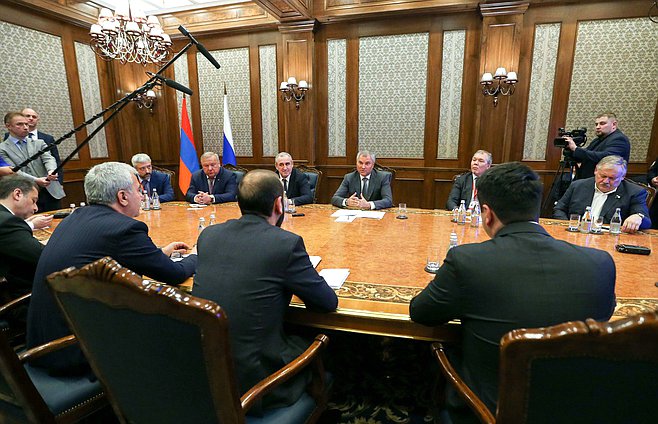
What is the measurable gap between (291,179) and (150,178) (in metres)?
1.52

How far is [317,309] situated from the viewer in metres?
1.32

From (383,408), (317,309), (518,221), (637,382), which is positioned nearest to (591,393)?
(637,382)

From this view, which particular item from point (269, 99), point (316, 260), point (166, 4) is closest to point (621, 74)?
point (269, 99)

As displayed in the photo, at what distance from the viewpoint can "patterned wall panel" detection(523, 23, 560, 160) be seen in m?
4.35

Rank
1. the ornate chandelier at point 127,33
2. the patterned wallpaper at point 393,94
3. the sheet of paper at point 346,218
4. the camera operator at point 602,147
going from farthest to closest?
the patterned wallpaper at point 393,94 < the camera operator at point 602,147 < the ornate chandelier at point 127,33 < the sheet of paper at point 346,218

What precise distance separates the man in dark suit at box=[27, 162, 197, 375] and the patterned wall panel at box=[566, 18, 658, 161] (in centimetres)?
498

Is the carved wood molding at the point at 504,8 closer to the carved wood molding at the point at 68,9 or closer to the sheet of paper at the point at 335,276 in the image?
the sheet of paper at the point at 335,276

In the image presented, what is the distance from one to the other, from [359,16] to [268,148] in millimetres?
2243

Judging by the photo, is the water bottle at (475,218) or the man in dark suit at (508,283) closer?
the man in dark suit at (508,283)

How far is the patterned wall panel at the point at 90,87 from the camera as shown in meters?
5.11

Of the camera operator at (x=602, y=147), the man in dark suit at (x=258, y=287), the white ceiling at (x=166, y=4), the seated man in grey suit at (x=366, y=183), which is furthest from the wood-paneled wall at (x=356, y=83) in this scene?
the man in dark suit at (x=258, y=287)

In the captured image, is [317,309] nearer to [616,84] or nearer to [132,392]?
[132,392]

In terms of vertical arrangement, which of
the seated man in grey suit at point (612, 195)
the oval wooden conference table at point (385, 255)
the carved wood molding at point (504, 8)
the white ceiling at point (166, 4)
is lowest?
the oval wooden conference table at point (385, 255)

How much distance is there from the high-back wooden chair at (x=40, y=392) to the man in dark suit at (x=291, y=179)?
2.50m
